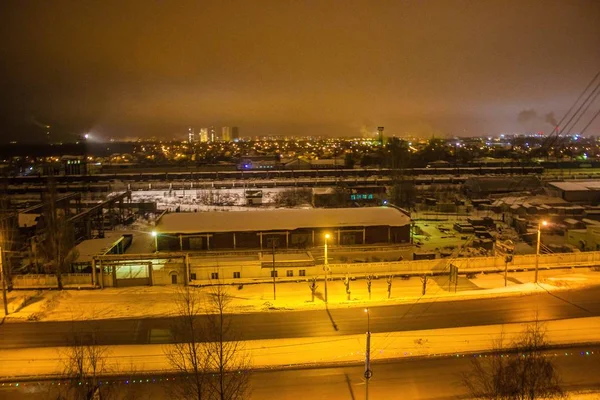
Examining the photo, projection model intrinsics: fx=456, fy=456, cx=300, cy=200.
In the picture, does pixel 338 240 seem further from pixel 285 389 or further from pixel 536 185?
pixel 536 185

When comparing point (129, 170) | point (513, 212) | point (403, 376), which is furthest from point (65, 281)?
point (129, 170)

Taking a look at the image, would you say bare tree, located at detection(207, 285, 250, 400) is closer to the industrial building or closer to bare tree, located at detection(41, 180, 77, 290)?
bare tree, located at detection(41, 180, 77, 290)

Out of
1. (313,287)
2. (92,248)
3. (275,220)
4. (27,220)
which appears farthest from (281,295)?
(27,220)

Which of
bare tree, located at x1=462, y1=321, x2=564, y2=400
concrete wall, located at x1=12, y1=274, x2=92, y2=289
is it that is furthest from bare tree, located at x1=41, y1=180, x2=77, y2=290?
bare tree, located at x1=462, y1=321, x2=564, y2=400

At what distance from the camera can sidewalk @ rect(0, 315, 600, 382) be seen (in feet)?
27.8

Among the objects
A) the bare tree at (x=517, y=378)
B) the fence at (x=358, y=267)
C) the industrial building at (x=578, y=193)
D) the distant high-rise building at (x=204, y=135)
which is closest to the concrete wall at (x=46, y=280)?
the fence at (x=358, y=267)

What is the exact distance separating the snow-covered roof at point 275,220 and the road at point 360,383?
26.1ft

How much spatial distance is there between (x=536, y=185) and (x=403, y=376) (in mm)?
27540

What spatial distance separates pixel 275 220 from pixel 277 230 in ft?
A: 2.60

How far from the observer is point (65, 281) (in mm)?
13531

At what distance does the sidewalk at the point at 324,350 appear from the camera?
846 cm

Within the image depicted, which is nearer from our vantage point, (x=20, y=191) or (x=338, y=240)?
(x=338, y=240)

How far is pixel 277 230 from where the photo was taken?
52.0 ft

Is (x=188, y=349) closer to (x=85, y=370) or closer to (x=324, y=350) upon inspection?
(x=85, y=370)
